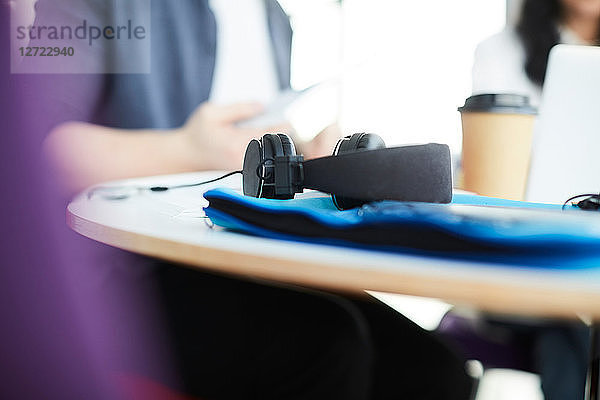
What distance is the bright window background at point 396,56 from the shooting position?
2150mm

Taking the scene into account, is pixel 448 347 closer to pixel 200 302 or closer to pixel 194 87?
pixel 200 302

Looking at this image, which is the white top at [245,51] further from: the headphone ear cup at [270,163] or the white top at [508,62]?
the headphone ear cup at [270,163]

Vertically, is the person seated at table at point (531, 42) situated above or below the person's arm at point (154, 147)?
above

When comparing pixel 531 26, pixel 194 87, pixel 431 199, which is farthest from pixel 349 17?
pixel 431 199

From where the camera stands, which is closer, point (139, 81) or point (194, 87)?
point (139, 81)

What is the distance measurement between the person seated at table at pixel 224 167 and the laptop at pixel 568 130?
0.30 metres

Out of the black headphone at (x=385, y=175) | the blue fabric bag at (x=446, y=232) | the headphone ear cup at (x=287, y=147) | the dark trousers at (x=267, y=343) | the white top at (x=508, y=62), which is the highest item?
the white top at (x=508, y=62)

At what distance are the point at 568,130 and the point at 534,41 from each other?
1373 millimetres

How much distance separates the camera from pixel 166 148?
1.20 metres

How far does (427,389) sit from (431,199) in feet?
1.20

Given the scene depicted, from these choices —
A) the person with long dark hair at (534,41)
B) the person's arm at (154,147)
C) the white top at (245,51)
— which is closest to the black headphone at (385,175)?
the person's arm at (154,147)

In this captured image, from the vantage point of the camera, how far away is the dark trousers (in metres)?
0.54

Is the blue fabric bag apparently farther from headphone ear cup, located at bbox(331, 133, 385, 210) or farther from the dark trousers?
the dark trousers

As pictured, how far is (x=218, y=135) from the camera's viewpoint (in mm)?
1147
